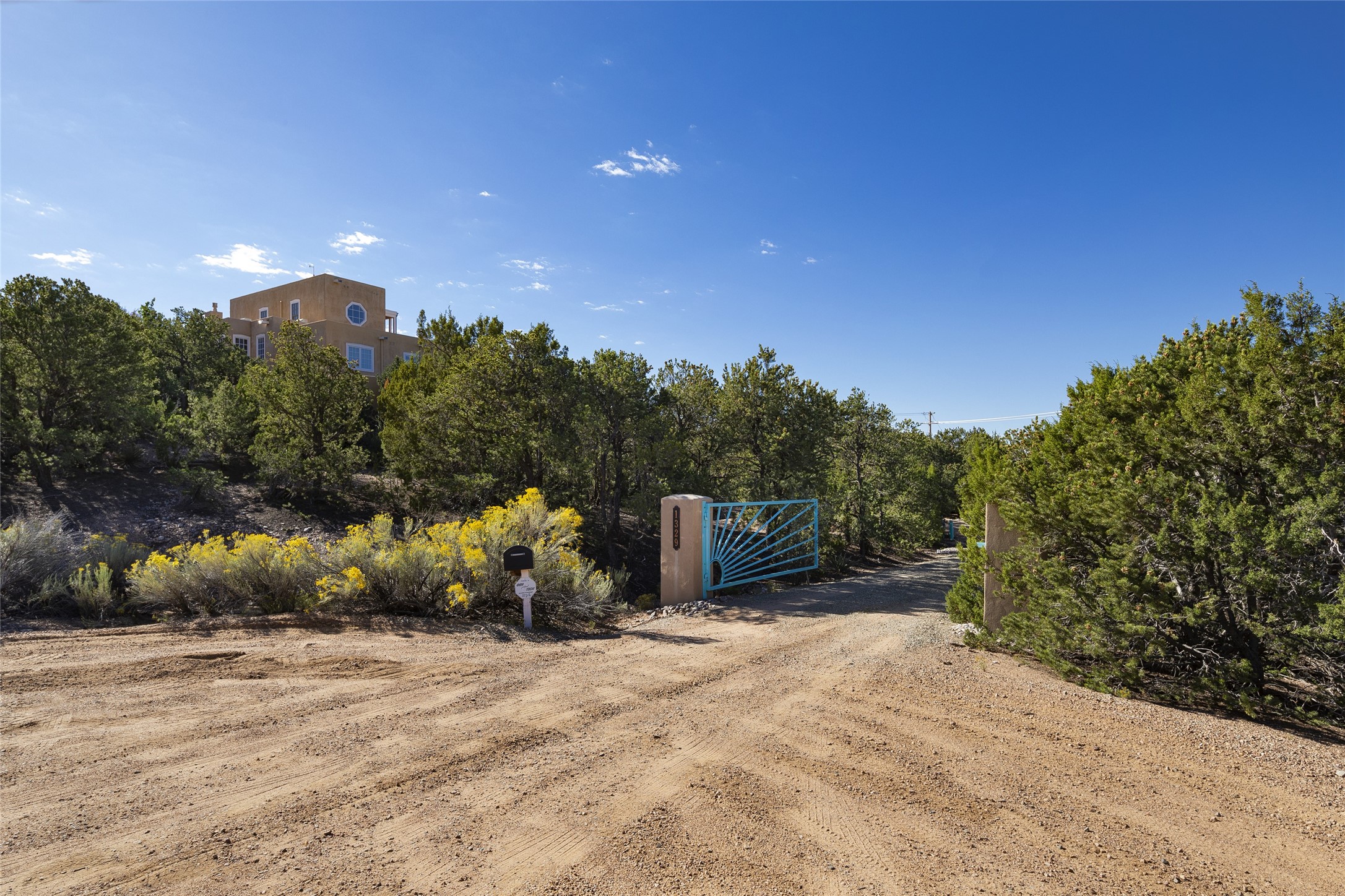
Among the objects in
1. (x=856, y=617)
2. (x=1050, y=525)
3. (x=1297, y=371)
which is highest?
(x=1297, y=371)

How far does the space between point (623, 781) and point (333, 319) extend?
33.4 meters

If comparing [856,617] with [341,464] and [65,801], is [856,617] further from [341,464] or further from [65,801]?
[341,464]

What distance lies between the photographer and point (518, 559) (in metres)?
7.04

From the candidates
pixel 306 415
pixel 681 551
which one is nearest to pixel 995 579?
pixel 681 551

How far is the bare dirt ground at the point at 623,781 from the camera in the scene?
2.66m

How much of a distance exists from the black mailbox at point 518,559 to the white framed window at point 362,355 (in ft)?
89.9

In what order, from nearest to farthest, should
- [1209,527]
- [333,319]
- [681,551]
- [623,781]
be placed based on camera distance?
[623,781]
[1209,527]
[681,551]
[333,319]

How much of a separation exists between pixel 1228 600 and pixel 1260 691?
86 centimetres

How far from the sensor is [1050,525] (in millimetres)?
5465

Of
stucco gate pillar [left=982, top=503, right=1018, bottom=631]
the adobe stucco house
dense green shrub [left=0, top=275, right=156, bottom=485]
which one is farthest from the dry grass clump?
the adobe stucco house

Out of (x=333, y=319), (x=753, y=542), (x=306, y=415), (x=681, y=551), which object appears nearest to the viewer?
(x=681, y=551)

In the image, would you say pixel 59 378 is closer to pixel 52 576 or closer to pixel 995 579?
pixel 52 576

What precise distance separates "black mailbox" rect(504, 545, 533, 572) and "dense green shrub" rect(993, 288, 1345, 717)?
192 inches

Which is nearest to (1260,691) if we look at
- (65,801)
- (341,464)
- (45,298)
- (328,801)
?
(328,801)
